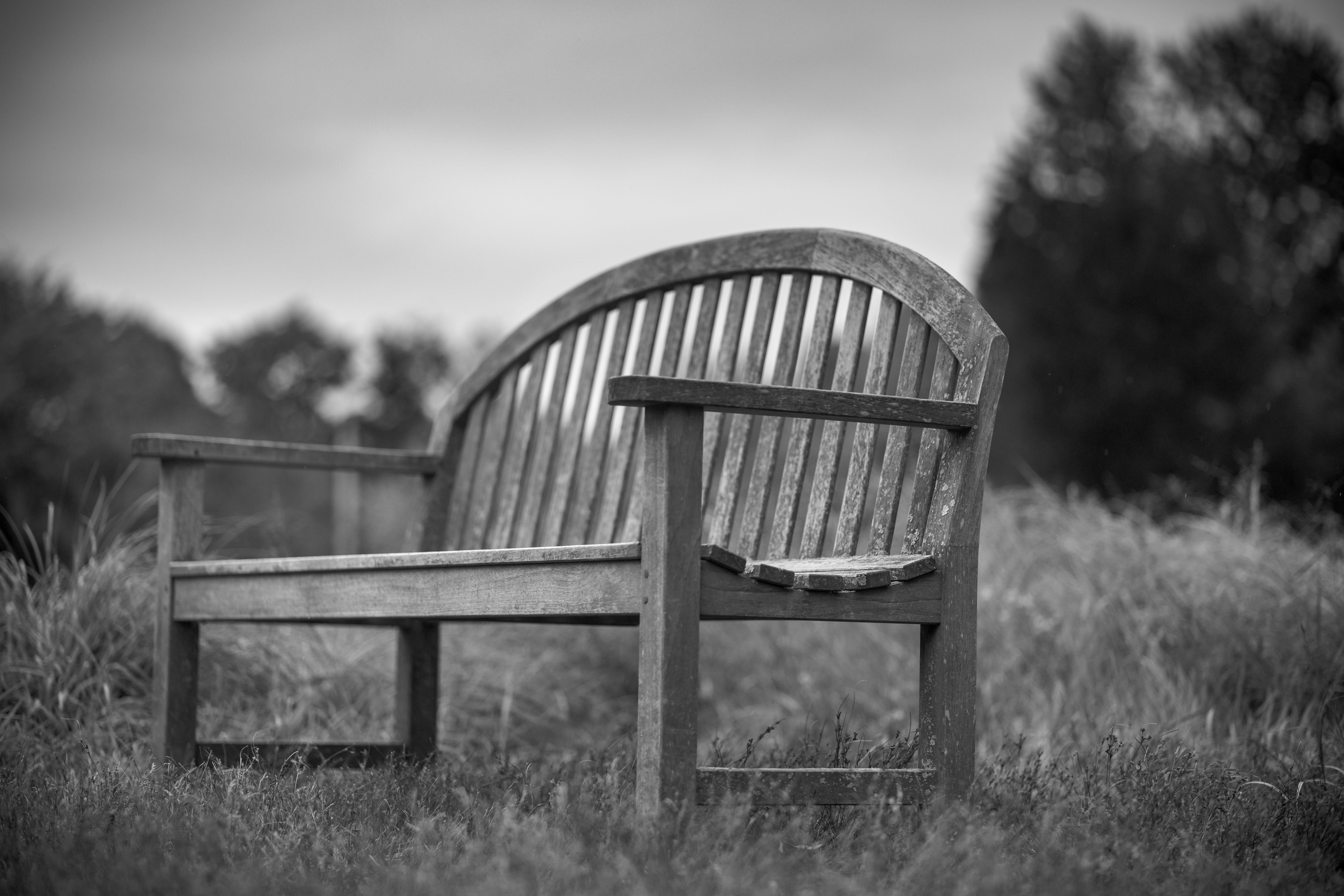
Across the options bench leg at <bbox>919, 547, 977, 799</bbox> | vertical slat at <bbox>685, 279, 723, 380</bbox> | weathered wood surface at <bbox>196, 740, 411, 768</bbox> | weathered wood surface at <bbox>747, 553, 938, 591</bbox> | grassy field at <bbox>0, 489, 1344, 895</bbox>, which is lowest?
weathered wood surface at <bbox>196, 740, 411, 768</bbox>

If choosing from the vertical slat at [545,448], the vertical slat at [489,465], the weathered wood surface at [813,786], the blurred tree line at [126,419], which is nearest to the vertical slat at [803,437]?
the weathered wood surface at [813,786]

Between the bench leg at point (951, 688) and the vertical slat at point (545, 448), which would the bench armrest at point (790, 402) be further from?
the vertical slat at point (545, 448)

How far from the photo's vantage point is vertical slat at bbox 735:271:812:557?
10.3 ft

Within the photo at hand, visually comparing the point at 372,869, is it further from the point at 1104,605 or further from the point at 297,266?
the point at 297,266

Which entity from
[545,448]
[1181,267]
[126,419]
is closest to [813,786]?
[545,448]

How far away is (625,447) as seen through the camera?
11.7ft

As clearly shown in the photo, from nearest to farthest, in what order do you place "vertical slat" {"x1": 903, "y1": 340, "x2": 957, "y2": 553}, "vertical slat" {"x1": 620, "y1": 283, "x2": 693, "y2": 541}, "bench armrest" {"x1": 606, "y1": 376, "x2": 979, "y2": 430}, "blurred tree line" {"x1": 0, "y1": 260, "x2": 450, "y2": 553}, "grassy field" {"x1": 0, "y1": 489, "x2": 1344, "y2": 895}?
"grassy field" {"x1": 0, "y1": 489, "x2": 1344, "y2": 895}
"bench armrest" {"x1": 606, "y1": 376, "x2": 979, "y2": 430}
"vertical slat" {"x1": 903, "y1": 340, "x2": 957, "y2": 553}
"vertical slat" {"x1": 620, "y1": 283, "x2": 693, "y2": 541}
"blurred tree line" {"x1": 0, "y1": 260, "x2": 450, "y2": 553}

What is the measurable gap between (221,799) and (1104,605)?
10.3 ft

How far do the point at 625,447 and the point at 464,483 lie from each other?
2.33 feet

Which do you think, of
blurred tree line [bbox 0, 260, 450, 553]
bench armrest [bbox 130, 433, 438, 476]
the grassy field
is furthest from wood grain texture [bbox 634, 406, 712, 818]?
blurred tree line [bbox 0, 260, 450, 553]

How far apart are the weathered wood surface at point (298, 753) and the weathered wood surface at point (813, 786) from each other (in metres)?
1.20

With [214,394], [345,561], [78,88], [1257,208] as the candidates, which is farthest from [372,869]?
[214,394]

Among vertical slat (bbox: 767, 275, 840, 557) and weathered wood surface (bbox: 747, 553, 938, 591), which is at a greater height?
vertical slat (bbox: 767, 275, 840, 557)

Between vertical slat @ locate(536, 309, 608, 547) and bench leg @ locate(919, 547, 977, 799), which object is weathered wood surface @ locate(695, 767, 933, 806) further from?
vertical slat @ locate(536, 309, 608, 547)
